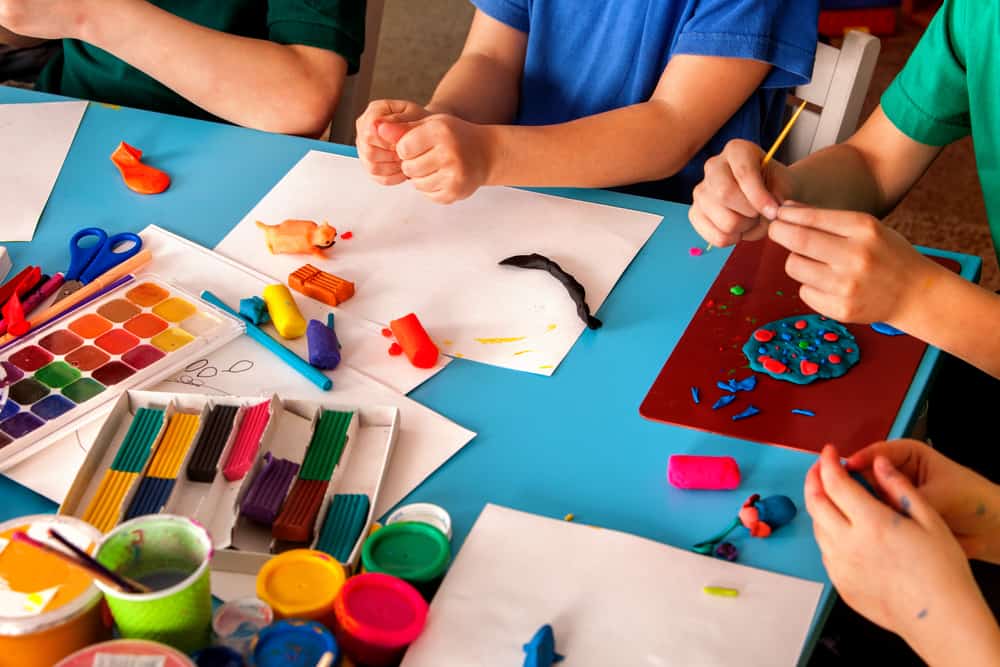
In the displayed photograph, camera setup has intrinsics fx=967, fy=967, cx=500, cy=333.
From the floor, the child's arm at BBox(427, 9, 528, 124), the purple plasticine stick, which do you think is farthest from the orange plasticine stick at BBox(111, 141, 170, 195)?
the floor

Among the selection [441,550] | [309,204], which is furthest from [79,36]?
[441,550]

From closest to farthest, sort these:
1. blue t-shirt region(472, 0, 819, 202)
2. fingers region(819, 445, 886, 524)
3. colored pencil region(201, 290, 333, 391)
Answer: fingers region(819, 445, 886, 524)
colored pencil region(201, 290, 333, 391)
blue t-shirt region(472, 0, 819, 202)

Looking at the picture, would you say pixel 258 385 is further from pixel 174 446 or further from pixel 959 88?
pixel 959 88

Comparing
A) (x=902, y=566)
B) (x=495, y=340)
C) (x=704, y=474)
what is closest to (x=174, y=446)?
(x=495, y=340)

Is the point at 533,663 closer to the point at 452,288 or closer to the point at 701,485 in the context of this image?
the point at 701,485

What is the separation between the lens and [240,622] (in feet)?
1.77

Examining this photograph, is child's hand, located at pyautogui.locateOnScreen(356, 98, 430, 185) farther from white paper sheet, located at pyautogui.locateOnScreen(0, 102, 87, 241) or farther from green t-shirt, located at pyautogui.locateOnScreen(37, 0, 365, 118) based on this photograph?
white paper sheet, located at pyautogui.locateOnScreen(0, 102, 87, 241)

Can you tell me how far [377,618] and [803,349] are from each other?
0.43 meters

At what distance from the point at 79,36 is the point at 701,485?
2.94 ft

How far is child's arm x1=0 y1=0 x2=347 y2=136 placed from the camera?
1.11 metres

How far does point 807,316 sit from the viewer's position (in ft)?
2.77

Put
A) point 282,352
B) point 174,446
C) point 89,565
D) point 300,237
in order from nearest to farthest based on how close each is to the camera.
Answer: point 89,565 < point 174,446 < point 282,352 < point 300,237

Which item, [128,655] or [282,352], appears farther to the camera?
[282,352]

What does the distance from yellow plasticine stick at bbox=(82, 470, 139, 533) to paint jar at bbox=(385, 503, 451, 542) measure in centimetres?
18
